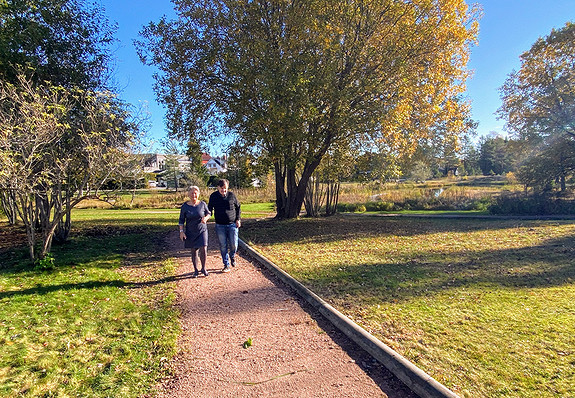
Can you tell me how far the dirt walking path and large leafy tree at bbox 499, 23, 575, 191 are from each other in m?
19.3

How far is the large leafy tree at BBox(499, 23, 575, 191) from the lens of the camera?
1695 centimetres

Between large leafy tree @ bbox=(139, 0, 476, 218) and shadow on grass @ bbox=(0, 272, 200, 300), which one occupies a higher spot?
large leafy tree @ bbox=(139, 0, 476, 218)

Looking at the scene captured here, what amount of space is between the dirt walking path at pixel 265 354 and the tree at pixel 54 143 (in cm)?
A: 317

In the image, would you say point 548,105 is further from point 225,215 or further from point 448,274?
point 225,215

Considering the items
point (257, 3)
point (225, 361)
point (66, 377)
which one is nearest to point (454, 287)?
point (225, 361)

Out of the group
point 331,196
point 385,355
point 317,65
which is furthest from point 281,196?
point 385,355

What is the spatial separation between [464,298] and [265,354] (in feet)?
10.4

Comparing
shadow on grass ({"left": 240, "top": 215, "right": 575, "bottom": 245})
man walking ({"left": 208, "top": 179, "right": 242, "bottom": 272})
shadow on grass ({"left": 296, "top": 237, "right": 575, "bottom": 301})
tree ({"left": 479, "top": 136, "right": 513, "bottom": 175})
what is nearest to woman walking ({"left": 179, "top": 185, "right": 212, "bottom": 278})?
man walking ({"left": 208, "top": 179, "right": 242, "bottom": 272})

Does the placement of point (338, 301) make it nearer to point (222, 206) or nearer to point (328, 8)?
point (222, 206)

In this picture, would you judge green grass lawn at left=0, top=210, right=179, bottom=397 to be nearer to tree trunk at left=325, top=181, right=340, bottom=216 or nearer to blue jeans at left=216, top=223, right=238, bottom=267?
blue jeans at left=216, top=223, right=238, bottom=267

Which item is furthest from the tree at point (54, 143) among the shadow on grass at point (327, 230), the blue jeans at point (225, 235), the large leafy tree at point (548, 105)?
the large leafy tree at point (548, 105)

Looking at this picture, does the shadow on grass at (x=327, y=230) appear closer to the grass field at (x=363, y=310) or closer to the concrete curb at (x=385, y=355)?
the grass field at (x=363, y=310)

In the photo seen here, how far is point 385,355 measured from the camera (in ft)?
10.4

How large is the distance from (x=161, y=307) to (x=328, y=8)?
380 inches
